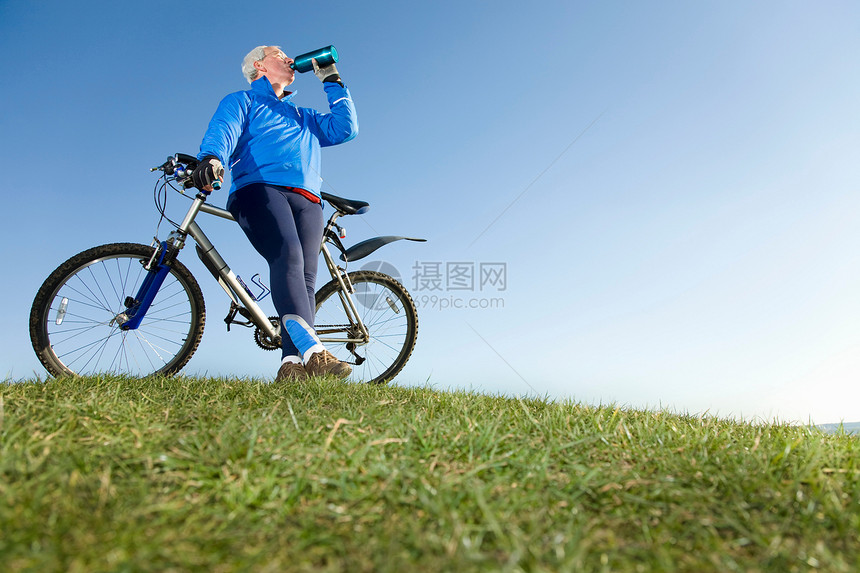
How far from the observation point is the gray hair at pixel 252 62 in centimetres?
431

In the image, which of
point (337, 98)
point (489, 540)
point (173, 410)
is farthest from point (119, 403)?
point (337, 98)

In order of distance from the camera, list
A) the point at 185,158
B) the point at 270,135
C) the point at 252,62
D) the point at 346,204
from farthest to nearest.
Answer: the point at 346,204 < the point at 252,62 < the point at 270,135 < the point at 185,158

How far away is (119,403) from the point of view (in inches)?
101

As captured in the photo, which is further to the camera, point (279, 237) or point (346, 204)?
point (346, 204)

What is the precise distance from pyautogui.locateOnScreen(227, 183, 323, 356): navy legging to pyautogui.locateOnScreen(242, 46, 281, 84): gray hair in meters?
1.17

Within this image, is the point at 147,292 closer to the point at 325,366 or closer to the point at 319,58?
the point at 325,366

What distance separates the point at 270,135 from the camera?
3930 mm

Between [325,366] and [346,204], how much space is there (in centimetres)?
159

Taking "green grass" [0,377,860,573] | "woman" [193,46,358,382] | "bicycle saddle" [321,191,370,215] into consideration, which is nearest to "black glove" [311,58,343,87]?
"woman" [193,46,358,382]

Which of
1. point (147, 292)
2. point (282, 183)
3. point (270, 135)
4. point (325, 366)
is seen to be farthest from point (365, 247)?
point (147, 292)

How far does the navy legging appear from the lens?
148 inches

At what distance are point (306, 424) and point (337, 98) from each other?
9.58 ft

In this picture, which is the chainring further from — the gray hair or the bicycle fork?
the gray hair

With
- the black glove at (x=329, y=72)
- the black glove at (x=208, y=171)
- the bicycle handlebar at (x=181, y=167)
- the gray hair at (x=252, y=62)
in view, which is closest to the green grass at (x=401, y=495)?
the black glove at (x=208, y=171)
